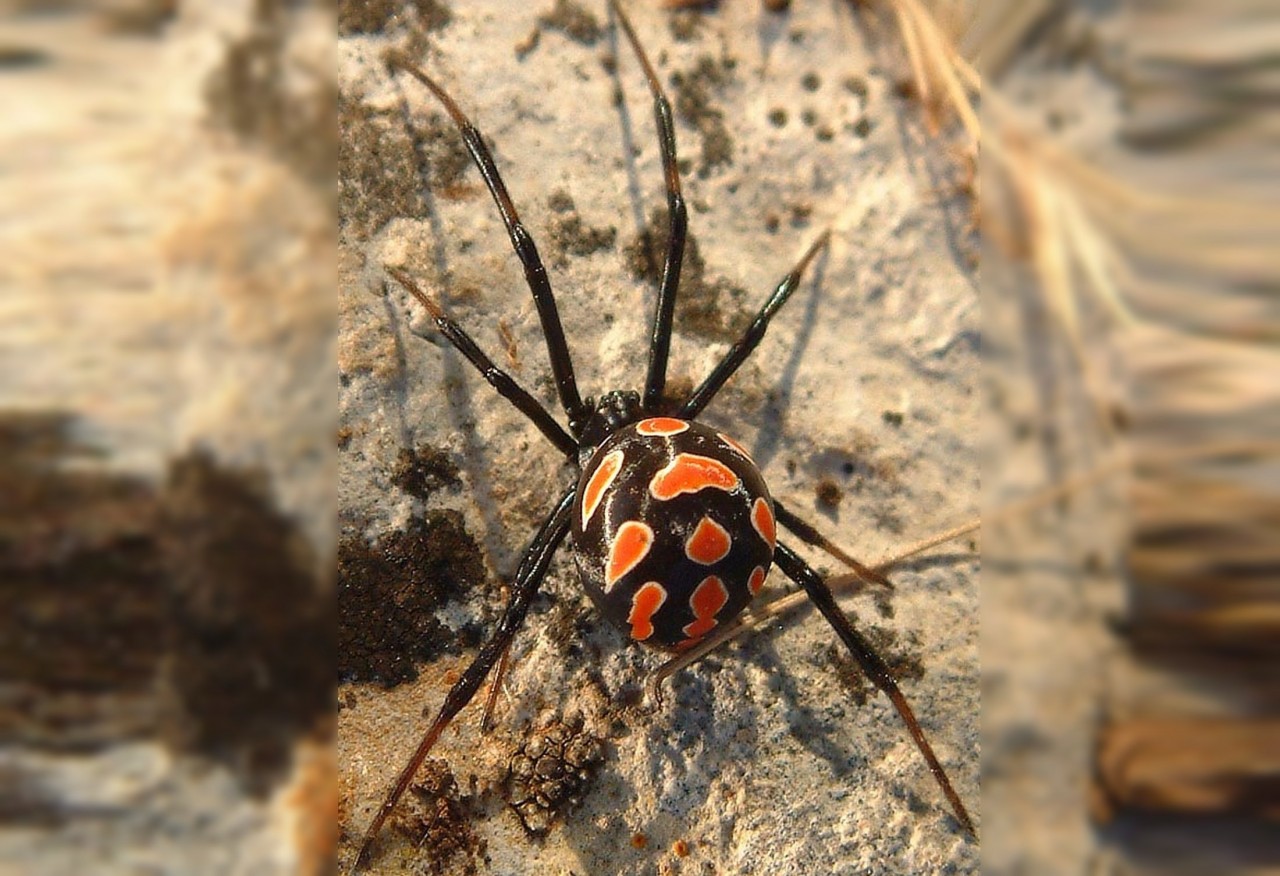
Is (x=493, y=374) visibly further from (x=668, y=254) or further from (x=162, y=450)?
(x=162, y=450)

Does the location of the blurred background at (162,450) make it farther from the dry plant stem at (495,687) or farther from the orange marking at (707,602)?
the orange marking at (707,602)

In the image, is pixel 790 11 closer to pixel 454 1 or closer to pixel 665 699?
pixel 454 1

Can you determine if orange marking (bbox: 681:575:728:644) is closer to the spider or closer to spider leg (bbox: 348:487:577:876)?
the spider

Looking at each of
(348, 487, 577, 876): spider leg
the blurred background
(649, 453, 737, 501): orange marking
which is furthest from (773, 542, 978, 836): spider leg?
the blurred background

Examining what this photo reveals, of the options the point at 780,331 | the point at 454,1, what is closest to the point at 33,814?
the point at 780,331

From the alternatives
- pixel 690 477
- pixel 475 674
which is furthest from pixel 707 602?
pixel 475 674

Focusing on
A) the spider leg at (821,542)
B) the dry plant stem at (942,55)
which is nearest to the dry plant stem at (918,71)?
the dry plant stem at (942,55)
